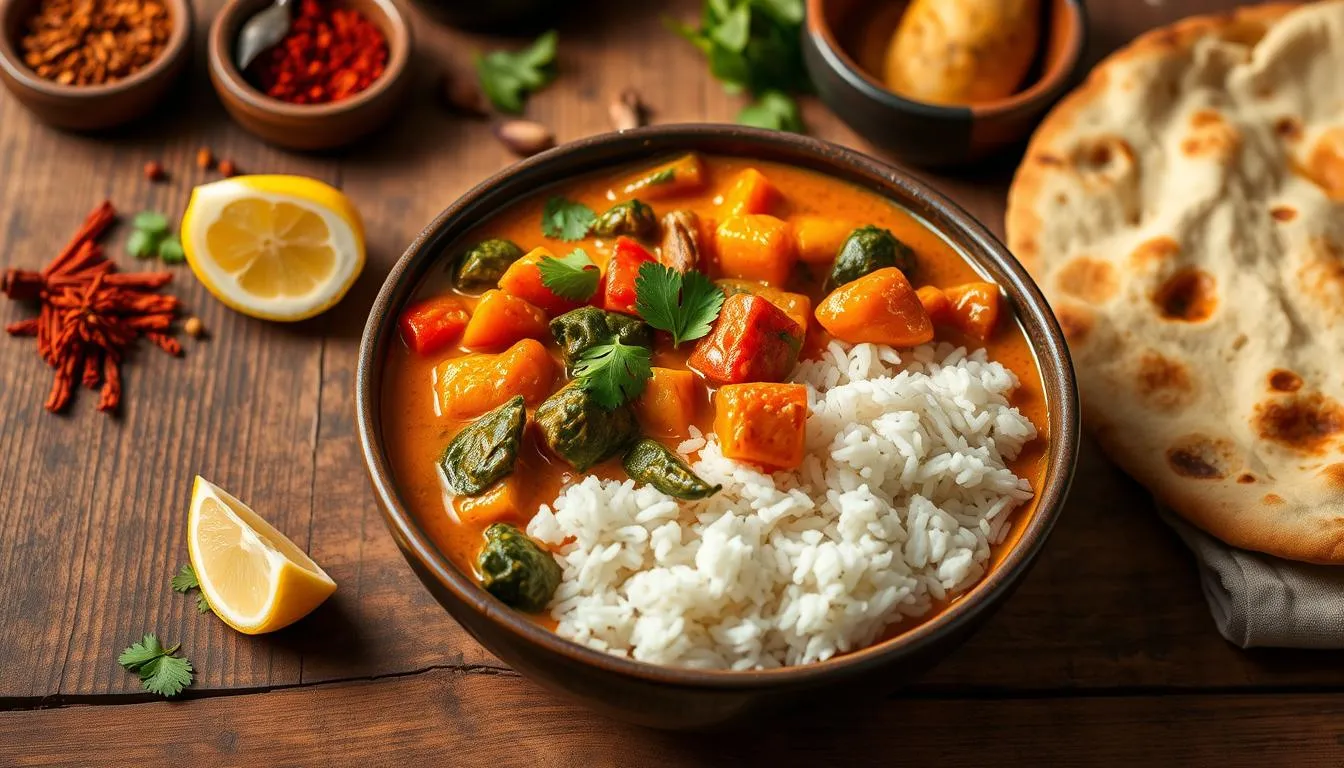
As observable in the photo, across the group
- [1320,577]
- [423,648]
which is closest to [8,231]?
[423,648]

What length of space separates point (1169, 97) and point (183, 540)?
149 inches

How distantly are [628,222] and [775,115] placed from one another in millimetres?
1286

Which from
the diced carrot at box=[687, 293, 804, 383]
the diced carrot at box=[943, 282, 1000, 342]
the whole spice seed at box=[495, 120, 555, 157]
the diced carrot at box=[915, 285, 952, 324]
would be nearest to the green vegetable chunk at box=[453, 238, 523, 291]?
the diced carrot at box=[687, 293, 804, 383]

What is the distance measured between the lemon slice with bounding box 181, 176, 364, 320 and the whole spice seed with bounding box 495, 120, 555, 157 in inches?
30.8

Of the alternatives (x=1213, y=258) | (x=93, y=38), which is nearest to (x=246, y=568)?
(x=93, y=38)

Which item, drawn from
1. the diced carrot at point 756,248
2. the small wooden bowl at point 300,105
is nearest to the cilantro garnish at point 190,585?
the small wooden bowl at point 300,105

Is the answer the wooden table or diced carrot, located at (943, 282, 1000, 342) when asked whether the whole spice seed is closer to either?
the wooden table

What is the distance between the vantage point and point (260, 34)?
4.75 metres

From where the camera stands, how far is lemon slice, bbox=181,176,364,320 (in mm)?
4191

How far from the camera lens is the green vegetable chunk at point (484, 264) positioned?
3.77m

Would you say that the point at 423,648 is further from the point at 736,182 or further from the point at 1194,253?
the point at 1194,253

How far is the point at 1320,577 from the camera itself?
3748 mm

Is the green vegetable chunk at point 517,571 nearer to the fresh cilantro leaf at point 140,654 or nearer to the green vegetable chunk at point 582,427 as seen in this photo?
the green vegetable chunk at point 582,427

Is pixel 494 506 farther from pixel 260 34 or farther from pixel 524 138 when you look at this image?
pixel 260 34
